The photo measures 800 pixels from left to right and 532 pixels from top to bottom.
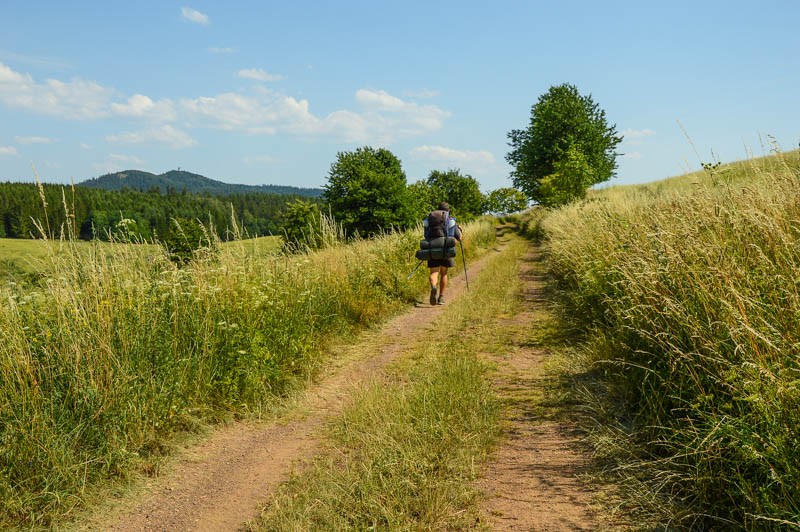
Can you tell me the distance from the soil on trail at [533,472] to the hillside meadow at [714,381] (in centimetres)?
30

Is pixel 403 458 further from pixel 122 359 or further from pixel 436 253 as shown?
pixel 436 253

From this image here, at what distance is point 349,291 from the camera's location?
9.95 metres

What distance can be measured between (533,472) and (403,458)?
1.01m

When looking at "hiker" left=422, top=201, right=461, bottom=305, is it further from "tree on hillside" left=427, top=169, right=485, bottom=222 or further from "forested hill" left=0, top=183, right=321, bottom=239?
"tree on hillside" left=427, top=169, right=485, bottom=222

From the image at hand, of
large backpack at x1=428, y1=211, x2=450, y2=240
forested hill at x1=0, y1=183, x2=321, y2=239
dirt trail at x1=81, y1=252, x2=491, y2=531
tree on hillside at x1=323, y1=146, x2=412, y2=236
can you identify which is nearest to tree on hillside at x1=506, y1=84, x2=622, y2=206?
tree on hillside at x1=323, y1=146, x2=412, y2=236

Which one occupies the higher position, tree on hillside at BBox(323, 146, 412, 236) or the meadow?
tree on hillside at BBox(323, 146, 412, 236)

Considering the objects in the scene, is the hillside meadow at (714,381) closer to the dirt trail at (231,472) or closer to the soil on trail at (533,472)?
the soil on trail at (533,472)

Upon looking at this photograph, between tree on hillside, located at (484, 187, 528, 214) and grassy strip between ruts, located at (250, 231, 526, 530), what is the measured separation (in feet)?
269

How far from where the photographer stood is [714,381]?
136 inches

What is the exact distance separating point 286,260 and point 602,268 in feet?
17.3

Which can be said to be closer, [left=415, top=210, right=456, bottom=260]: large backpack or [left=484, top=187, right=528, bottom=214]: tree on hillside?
[left=415, top=210, right=456, bottom=260]: large backpack

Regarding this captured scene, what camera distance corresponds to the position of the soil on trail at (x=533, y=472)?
328 cm

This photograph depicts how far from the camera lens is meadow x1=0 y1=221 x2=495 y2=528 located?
12.7 feet

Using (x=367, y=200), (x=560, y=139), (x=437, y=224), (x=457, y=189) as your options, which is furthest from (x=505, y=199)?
(x=437, y=224)
